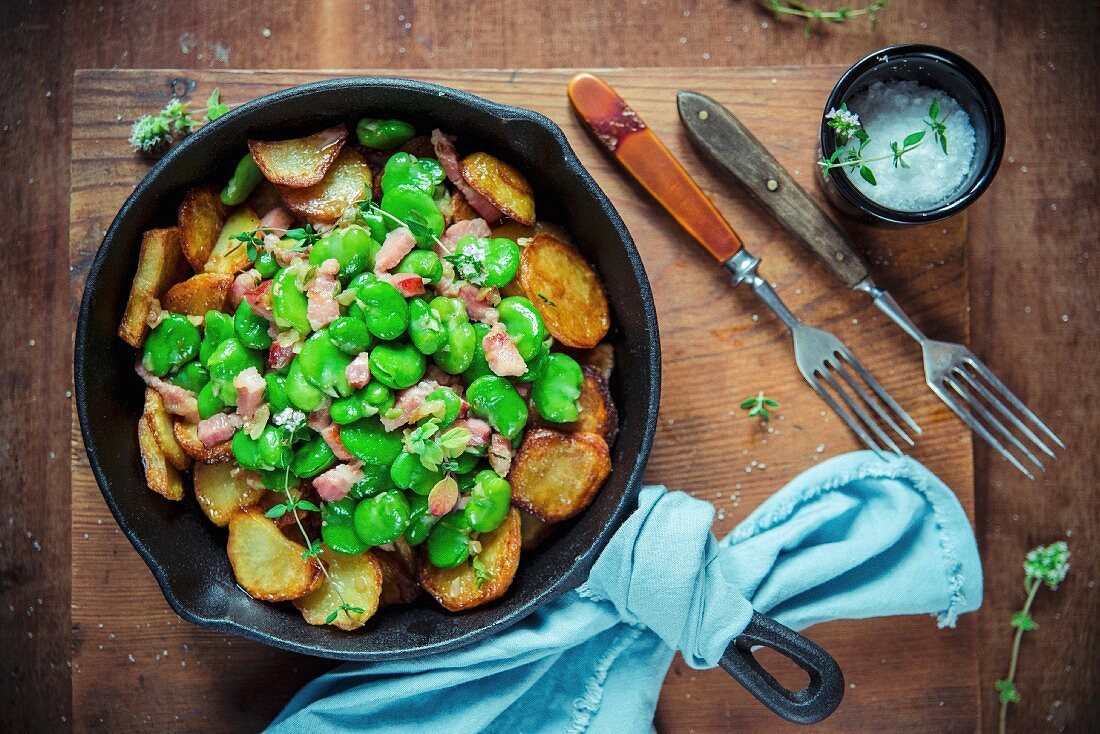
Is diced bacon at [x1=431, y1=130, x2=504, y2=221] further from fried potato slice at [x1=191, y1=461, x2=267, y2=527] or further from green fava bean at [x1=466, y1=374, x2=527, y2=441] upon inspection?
fried potato slice at [x1=191, y1=461, x2=267, y2=527]

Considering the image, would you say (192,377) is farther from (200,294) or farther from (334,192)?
(334,192)

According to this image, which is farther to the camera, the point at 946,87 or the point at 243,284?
the point at 946,87

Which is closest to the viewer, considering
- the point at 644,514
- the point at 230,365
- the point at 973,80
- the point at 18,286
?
the point at 230,365

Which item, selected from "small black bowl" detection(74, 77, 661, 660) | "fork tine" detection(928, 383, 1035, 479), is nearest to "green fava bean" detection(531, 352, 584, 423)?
"small black bowl" detection(74, 77, 661, 660)

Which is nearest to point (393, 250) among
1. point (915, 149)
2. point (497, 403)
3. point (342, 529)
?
point (497, 403)

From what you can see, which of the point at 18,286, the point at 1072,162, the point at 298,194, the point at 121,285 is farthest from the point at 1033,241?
the point at 18,286

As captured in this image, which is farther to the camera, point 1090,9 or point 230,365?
point 1090,9

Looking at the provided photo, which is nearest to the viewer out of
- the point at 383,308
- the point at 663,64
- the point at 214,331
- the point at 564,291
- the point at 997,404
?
the point at 383,308

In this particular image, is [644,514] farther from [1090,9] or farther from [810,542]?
[1090,9]
